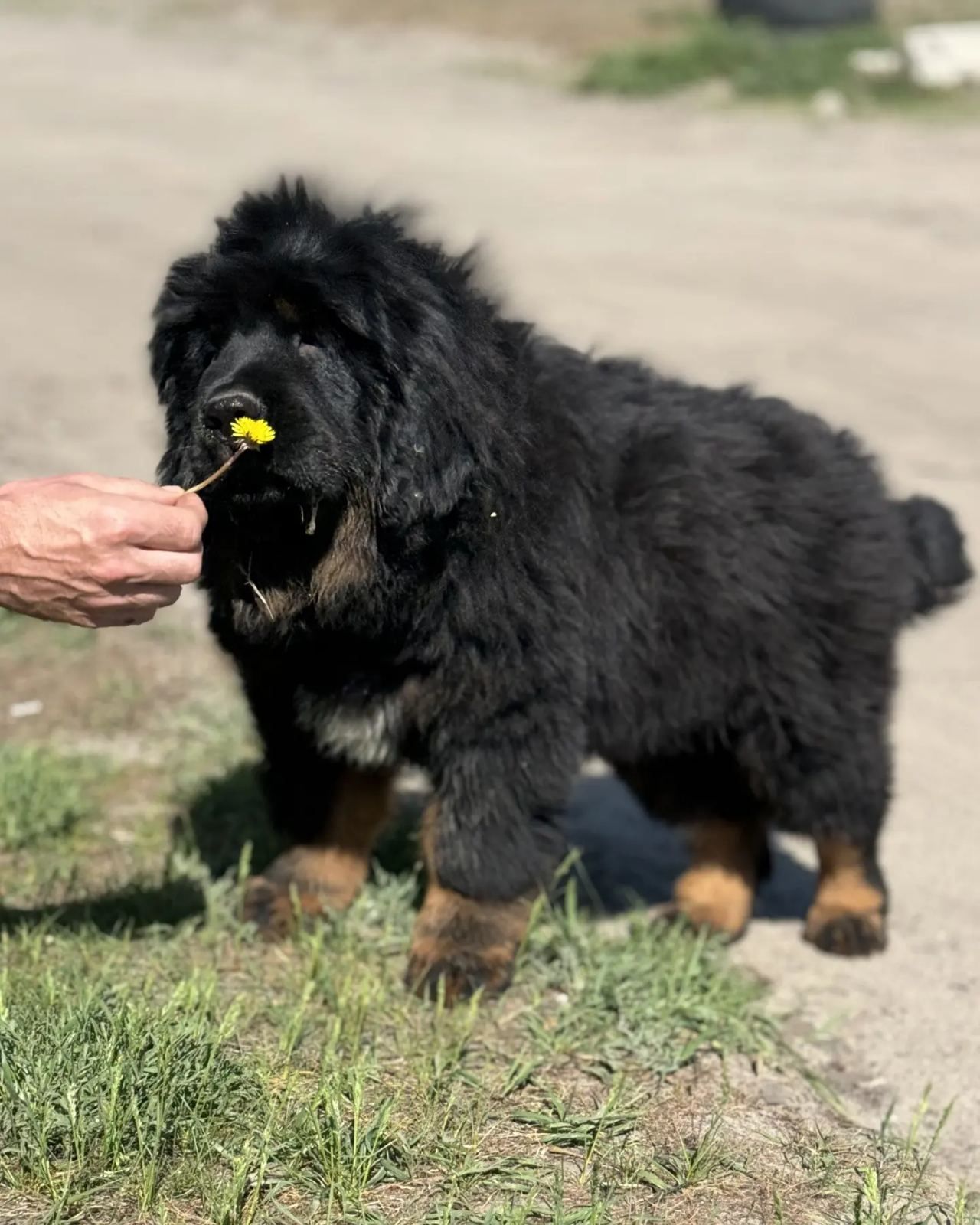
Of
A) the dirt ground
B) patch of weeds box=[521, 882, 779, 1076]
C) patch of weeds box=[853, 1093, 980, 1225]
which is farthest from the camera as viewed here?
the dirt ground

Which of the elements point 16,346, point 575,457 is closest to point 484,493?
point 575,457

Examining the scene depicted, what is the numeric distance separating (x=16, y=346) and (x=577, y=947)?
6276 millimetres

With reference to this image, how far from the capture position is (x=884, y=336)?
30.9 ft

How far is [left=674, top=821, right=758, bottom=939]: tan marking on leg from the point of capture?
173 inches

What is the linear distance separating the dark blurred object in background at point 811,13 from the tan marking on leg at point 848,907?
14039 millimetres

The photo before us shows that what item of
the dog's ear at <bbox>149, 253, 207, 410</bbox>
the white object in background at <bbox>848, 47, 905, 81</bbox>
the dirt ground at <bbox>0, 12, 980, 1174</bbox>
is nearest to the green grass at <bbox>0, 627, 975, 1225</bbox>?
the dirt ground at <bbox>0, 12, 980, 1174</bbox>

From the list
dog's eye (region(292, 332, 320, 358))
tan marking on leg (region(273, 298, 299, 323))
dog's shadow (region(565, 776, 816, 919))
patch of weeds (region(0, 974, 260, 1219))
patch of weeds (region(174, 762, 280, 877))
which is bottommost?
dog's shadow (region(565, 776, 816, 919))

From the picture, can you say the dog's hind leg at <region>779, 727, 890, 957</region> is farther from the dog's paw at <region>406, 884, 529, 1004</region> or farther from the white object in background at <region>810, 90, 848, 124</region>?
the white object in background at <region>810, 90, 848, 124</region>

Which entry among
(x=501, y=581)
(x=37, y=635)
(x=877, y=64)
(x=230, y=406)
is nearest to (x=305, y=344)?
(x=230, y=406)

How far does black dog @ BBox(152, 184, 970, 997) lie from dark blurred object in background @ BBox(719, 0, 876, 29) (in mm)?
13528

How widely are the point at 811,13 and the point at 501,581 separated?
14735 mm

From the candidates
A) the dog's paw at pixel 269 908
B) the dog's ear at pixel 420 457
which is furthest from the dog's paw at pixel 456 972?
the dog's ear at pixel 420 457

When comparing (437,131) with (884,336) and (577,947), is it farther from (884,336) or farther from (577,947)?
(577,947)

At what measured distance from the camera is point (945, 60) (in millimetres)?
14281
